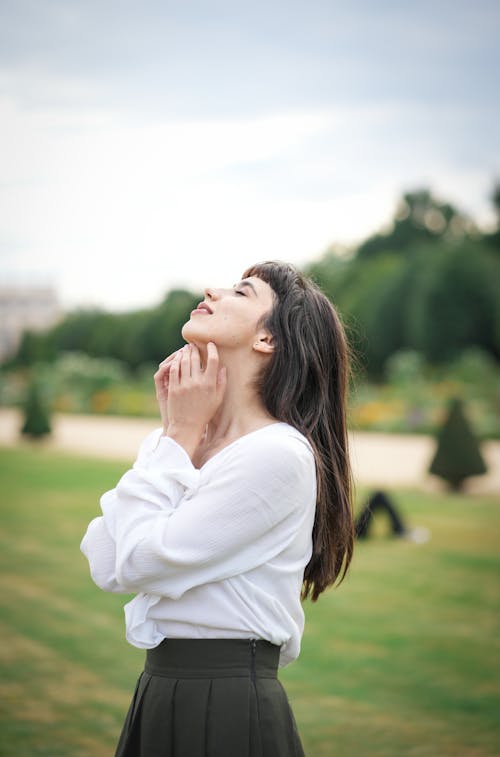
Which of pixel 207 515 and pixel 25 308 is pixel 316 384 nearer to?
pixel 207 515

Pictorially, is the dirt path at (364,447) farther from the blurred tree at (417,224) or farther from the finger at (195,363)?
the blurred tree at (417,224)

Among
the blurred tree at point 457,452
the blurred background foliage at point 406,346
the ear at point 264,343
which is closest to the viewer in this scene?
the ear at point 264,343

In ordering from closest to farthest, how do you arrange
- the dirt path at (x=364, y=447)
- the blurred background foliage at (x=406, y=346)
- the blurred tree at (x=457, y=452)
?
1. the blurred tree at (x=457, y=452)
2. the dirt path at (x=364, y=447)
3. the blurred background foliage at (x=406, y=346)

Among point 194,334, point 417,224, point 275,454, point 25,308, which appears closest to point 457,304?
point 417,224

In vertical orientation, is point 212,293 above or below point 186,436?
above

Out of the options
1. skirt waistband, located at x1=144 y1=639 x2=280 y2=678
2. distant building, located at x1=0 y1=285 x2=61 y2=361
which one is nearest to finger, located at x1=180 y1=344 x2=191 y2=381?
skirt waistband, located at x1=144 y1=639 x2=280 y2=678

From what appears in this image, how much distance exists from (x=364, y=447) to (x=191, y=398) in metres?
15.1

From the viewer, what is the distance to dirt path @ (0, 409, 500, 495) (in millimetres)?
12814

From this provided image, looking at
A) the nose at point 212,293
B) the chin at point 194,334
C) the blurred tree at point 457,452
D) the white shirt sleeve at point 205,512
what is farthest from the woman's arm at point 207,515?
the blurred tree at point 457,452

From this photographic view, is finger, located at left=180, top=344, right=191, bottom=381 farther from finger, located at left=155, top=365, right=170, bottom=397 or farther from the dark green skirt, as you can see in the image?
the dark green skirt

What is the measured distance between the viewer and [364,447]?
16641 mm

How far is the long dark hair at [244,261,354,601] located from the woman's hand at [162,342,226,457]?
14 cm

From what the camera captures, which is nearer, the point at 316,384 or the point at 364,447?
the point at 316,384

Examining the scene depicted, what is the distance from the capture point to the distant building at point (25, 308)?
154 feet
